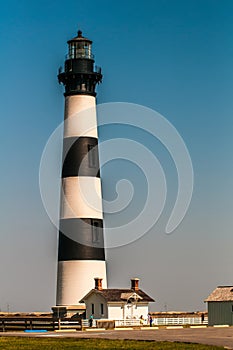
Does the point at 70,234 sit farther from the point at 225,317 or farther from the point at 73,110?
the point at 225,317

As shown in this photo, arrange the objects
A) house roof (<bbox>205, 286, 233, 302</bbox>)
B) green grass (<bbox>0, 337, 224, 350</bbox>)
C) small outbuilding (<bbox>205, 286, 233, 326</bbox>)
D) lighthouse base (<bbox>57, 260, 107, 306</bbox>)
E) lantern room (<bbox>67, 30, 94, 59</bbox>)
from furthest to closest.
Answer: lantern room (<bbox>67, 30, 94, 59</bbox>) → house roof (<bbox>205, 286, 233, 302</bbox>) → small outbuilding (<bbox>205, 286, 233, 326</bbox>) → lighthouse base (<bbox>57, 260, 107, 306</bbox>) → green grass (<bbox>0, 337, 224, 350</bbox>)

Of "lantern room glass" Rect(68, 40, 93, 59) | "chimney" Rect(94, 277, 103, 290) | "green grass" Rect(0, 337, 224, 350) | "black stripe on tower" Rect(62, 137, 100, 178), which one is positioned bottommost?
"green grass" Rect(0, 337, 224, 350)

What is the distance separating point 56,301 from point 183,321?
29.9 feet

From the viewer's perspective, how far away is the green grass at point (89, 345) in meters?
35.0

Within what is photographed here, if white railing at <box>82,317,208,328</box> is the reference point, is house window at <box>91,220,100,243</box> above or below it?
above

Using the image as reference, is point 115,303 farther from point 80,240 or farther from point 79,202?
point 79,202

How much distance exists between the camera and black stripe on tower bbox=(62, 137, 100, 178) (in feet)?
205

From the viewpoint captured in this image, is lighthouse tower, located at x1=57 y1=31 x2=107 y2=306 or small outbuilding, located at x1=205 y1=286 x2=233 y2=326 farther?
small outbuilding, located at x1=205 y1=286 x2=233 y2=326

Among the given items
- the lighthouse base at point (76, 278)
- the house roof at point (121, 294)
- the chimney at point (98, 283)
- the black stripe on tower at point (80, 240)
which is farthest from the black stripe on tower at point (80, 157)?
the house roof at point (121, 294)

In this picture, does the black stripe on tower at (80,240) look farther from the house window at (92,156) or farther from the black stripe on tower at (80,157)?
the house window at (92,156)

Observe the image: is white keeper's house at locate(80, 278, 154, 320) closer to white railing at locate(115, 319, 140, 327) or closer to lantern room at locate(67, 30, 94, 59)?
white railing at locate(115, 319, 140, 327)

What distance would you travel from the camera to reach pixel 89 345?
1469 inches

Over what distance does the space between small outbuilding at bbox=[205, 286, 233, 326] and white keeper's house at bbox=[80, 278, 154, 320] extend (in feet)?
14.6

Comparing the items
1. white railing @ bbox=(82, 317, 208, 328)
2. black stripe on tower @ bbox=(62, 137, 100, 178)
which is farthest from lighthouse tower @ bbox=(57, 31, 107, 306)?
white railing @ bbox=(82, 317, 208, 328)
